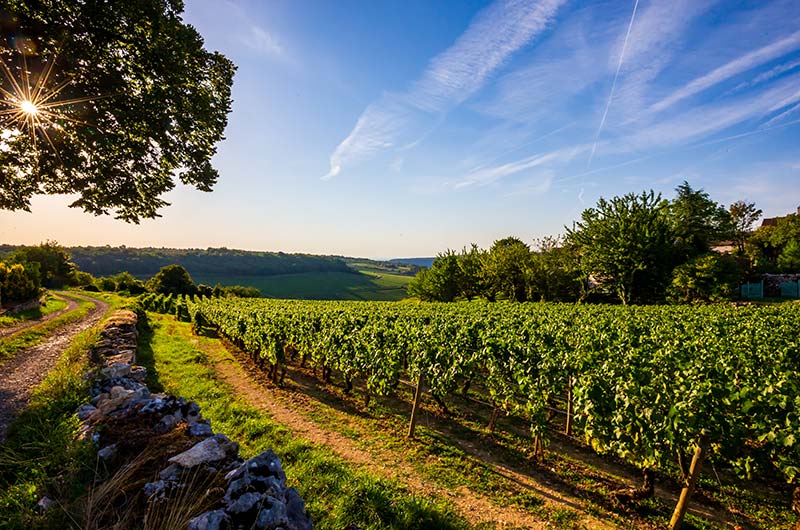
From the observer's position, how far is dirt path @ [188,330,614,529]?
16.9 ft

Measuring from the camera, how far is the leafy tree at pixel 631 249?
29.1 metres

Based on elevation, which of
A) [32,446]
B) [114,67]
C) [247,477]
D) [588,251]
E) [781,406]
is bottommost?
[32,446]

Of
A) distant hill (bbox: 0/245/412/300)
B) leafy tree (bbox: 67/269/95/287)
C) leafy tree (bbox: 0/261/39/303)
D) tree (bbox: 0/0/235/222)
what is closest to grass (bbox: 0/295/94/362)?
tree (bbox: 0/0/235/222)

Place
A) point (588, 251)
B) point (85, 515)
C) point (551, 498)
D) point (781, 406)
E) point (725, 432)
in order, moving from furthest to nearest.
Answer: point (588, 251) < point (551, 498) < point (725, 432) < point (781, 406) < point (85, 515)

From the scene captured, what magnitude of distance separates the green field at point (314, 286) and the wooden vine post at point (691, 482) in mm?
77794

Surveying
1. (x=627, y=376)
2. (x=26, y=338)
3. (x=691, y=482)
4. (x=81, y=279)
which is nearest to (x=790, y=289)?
(x=627, y=376)

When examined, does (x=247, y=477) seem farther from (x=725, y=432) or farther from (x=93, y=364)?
(x=93, y=364)

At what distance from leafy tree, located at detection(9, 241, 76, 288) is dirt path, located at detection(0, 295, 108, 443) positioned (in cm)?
5513

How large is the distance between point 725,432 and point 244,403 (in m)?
11.2

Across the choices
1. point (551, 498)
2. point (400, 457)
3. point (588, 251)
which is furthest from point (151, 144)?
point (588, 251)

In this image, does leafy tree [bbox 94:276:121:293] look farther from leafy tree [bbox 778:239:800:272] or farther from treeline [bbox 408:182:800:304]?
leafy tree [bbox 778:239:800:272]

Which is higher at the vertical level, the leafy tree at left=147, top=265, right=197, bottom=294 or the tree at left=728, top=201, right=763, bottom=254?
the tree at left=728, top=201, right=763, bottom=254

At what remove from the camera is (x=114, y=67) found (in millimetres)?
9047

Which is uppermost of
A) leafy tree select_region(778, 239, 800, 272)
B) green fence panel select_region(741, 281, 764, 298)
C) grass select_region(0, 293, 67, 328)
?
leafy tree select_region(778, 239, 800, 272)
